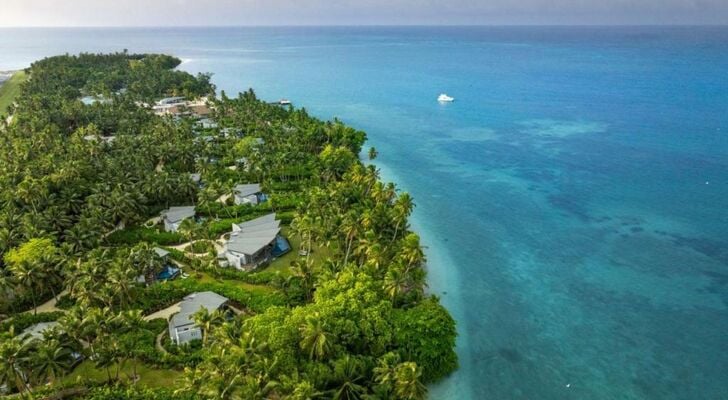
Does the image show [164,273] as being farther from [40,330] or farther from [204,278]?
[40,330]

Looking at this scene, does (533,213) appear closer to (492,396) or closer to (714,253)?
(714,253)

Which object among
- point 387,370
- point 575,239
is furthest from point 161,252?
point 575,239

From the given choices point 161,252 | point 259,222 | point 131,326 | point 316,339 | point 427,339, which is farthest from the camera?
point 259,222

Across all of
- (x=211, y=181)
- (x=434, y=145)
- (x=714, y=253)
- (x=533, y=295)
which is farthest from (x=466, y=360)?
(x=434, y=145)

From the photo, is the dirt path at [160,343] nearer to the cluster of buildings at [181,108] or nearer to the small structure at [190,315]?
the small structure at [190,315]

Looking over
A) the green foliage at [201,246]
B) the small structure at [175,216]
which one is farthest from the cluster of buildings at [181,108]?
the green foliage at [201,246]
